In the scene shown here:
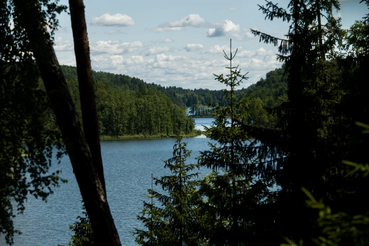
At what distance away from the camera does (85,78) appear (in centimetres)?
570

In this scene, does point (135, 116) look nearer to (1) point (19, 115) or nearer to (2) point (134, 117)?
(2) point (134, 117)

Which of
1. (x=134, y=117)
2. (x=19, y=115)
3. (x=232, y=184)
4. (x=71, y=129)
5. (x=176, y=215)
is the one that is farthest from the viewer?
(x=134, y=117)

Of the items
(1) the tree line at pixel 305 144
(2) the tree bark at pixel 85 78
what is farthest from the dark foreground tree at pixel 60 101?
(1) the tree line at pixel 305 144

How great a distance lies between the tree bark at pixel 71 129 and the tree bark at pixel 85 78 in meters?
0.41

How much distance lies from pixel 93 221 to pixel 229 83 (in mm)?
5717

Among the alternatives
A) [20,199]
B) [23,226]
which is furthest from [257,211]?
[23,226]

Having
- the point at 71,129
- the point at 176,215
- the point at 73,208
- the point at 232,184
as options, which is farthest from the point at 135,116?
the point at 71,129

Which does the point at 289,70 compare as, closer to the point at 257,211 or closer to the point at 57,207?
the point at 257,211

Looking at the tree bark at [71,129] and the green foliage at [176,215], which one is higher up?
the tree bark at [71,129]

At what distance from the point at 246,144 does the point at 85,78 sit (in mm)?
4225

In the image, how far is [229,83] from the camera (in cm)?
986

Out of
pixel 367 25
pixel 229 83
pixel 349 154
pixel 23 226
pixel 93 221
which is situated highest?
pixel 367 25

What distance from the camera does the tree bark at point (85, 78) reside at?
5531mm

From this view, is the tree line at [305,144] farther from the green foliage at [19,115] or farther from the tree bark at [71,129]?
the green foliage at [19,115]
